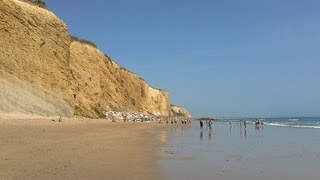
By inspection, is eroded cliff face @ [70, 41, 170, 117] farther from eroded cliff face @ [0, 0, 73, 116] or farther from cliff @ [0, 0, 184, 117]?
eroded cliff face @ [0, 0, 73, 116]

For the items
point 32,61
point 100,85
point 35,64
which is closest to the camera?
point 32,61

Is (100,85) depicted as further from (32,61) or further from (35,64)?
(32,61)

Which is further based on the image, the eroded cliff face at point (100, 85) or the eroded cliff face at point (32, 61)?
the eroded cliff face at point (100, 85)

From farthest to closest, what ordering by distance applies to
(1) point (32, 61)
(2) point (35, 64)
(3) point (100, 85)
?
(3) point (100, 85), (2) point (35, 64), (1) point (32, 61)

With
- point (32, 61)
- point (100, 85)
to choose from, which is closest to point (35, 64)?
point (32, 61)

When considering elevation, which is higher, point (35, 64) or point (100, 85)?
point (100, 85)

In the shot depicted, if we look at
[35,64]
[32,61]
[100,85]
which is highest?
[100,85]

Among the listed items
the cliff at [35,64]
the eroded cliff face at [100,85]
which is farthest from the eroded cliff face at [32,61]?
the eroded cliff face at [100,85]

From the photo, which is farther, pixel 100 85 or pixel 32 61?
pixel 100 85

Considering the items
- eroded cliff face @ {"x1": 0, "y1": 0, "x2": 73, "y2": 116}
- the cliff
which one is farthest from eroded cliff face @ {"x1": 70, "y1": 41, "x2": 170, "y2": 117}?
eroded cliff face @ {"x1": 0, "y1": 0, "x2": 73, "y2": 116}

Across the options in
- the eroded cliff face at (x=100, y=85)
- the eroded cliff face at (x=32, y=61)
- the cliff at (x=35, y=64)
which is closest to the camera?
the eroded cliff face at (x=32, y=61)

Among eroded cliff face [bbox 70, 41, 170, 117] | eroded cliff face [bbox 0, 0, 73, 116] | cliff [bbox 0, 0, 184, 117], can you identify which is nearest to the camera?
eroded cliff face [bbox 0, 0, 73, 116]

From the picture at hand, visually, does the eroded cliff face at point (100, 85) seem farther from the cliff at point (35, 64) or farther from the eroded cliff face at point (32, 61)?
the eroded cliff face at point (32, 61)

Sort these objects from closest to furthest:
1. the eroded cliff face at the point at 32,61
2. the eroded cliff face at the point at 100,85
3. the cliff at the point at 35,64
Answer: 1. the eroded cliff face at the point at 32,61
2. the cliff at the point at 35,64
3. the eroded cliff face at the point at 100,85
